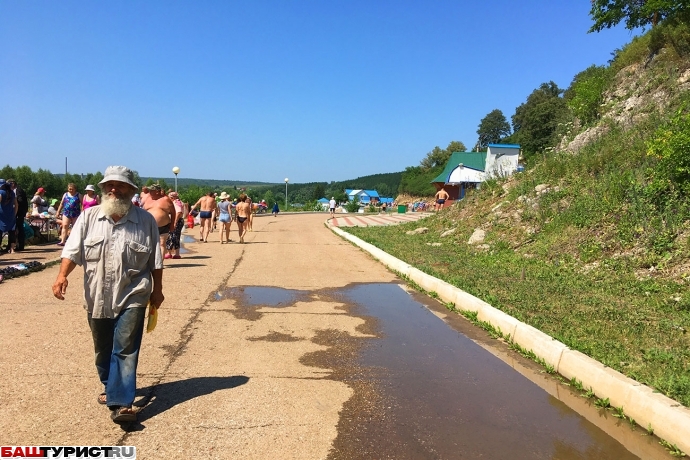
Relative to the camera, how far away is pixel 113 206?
386 cm

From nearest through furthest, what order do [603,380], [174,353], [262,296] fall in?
[603,380] < [174,353] < [262,296]

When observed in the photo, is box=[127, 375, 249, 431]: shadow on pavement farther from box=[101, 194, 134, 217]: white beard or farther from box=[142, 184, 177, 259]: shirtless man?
box=[142, 184, 177, 259]: shirtless man

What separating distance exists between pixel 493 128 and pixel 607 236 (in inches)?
3721

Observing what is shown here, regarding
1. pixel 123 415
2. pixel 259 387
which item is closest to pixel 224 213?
pixel 259 387

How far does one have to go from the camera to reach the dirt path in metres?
3.53

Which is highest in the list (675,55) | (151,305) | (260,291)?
(675,55)

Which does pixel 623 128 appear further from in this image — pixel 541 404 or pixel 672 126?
pixel 541 404

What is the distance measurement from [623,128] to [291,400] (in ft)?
44.4

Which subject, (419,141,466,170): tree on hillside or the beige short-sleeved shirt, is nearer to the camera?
the beige short-sleeved shirt

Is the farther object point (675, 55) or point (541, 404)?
point (675, 55)

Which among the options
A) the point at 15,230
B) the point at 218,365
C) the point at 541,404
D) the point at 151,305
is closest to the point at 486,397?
the point at 541,404

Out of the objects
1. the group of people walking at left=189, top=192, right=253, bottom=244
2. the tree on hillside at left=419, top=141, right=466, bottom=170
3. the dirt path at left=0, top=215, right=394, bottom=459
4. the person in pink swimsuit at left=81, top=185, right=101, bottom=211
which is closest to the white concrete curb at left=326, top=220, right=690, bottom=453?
the dirt path at left=0, top=215, right=394, bottom=459

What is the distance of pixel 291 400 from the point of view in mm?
4262

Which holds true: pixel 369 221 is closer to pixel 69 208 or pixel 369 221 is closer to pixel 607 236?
pixel 69 208
